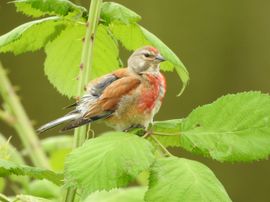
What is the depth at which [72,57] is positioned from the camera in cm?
122

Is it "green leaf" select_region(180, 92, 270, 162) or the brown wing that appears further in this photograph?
the brown wing

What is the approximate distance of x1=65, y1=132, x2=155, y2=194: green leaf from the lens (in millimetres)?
929

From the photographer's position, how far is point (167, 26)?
461cm

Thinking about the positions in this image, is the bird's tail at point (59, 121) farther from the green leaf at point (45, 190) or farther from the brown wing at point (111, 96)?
the green leaf at point (45, 190)

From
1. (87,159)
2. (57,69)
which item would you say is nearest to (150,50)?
(57,69)

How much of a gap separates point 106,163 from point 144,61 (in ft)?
1.49

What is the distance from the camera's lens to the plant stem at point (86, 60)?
100cm

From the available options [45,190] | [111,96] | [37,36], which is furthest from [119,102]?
[45,190]

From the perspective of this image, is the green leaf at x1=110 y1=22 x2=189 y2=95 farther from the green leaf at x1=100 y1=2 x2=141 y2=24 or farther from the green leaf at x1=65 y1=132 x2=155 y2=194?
the green leaf at x1=65 y1=132 x2=155 y2=194

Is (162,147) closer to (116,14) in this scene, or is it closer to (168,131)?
(168,131)

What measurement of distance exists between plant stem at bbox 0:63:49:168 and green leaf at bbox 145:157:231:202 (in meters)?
0.62

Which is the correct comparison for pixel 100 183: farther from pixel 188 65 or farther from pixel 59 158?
pixel 188 65

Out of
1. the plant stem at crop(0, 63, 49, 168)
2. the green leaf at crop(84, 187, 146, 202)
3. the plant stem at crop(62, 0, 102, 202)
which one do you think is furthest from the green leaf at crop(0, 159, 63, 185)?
the plant stem at crop(0, 63, 49, 168)

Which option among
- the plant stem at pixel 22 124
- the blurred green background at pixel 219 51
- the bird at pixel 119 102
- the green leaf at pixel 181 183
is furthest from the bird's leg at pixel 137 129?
the blurred green background at pixel 219 51
